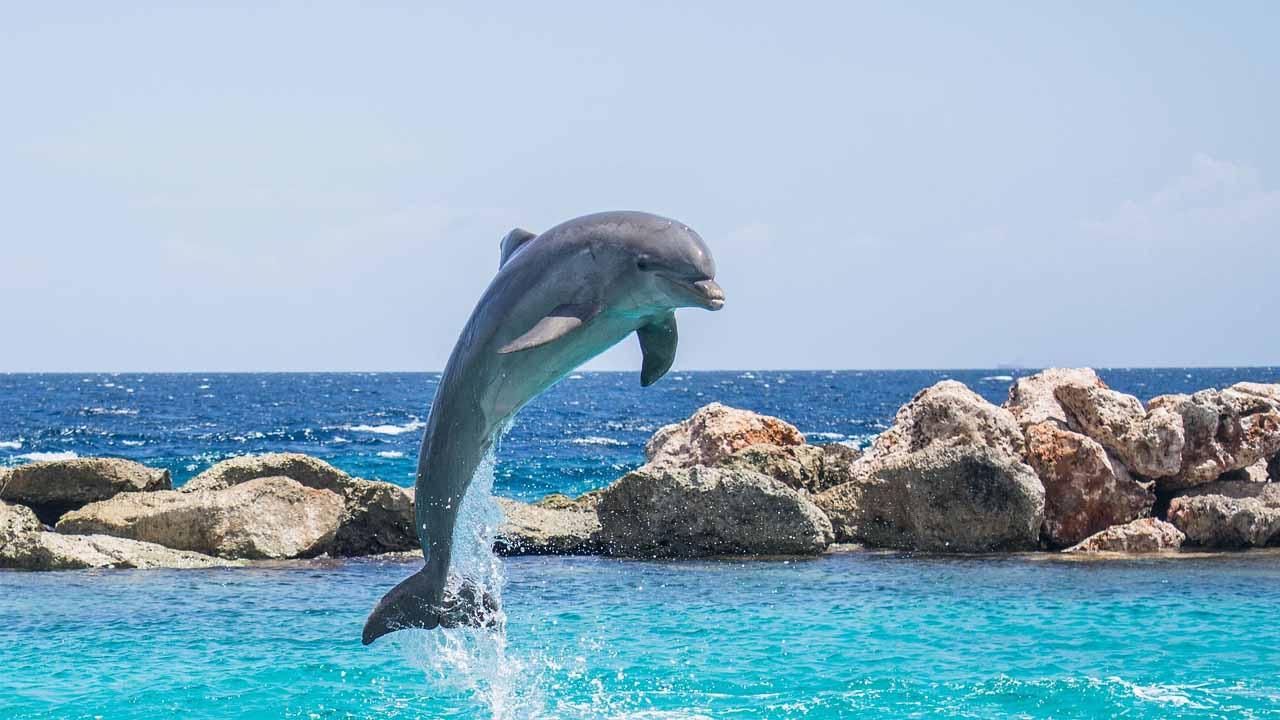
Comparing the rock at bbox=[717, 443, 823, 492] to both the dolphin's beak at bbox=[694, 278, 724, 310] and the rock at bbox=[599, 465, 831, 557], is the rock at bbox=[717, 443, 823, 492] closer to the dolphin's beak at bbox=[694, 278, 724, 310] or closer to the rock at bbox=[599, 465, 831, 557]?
the rock at bbox=[599, 465, 831, 557]

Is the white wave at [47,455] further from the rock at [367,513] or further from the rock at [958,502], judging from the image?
the rock at [958,502]

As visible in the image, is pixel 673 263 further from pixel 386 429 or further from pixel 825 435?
pixel 386 429

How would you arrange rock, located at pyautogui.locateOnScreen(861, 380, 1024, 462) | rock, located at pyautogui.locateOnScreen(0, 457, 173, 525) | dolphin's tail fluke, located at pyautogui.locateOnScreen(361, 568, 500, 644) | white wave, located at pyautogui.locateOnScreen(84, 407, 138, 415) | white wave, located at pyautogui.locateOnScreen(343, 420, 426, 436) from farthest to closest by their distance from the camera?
white wave, located at pyautogui.locateOnScreen(84, 407, 138, 415), white wave, located at pyautogui.locateOnScreen(343, 420, 426, 436), rock, located at pyautogui.locateOnScreen(0, 457, 173, 525), rock, located at pyautogui.locateOnScreen(861, 380, 1024, 462), dolphin's tail fluke, located at pyautogui.locateOnScreen(361, 568, 500, 644)

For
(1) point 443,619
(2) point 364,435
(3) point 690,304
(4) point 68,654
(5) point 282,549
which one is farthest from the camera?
(2) point 364,435

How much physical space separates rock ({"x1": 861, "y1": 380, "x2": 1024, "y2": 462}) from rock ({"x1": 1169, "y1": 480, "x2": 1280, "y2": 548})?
1.94 m

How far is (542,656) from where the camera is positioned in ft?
32.3

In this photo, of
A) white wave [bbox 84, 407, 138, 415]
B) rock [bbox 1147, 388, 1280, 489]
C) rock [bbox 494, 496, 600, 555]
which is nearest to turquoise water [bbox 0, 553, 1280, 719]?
rock [bbox 494, 496, 600, 555]

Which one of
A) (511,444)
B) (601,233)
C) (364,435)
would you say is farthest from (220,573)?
(364,435)

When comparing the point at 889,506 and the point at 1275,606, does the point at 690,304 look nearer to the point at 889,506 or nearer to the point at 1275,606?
the point at 1275,606

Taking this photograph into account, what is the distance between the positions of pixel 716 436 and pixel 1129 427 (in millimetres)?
5057

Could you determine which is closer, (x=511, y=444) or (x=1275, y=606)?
(x=1275, y=606)

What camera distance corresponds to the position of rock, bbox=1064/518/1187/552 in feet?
45.7

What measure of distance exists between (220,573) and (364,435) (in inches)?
1268

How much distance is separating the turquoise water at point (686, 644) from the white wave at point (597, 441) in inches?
1026
